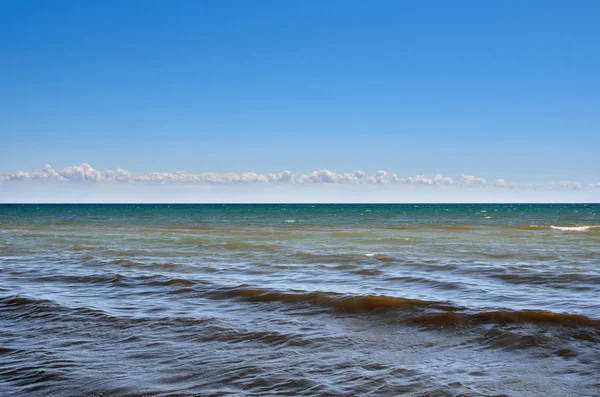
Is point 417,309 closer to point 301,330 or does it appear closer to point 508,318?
point 508,318

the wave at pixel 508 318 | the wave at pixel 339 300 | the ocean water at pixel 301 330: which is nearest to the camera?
the ocean water at pixel 301 330

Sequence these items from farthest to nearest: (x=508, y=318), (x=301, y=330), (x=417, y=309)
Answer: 1. (x=417, y=309)
2. (x=508, y=318)
3. (x=301, y=330)

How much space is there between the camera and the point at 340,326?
344 inches

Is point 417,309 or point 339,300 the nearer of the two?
point 417,309

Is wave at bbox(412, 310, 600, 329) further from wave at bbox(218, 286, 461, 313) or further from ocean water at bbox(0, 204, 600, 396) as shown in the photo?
wave at bbox(218, 286, 461, 313)

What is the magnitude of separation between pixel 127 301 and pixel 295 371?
5.74 metres

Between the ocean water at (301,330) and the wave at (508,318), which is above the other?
the wave at (508,318)

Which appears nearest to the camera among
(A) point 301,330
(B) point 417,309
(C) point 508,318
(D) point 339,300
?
(A) point 301,330

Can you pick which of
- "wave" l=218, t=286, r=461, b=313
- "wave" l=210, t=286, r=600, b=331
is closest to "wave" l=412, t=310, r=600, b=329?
"wave" l=210, t=286, r=600, b=331

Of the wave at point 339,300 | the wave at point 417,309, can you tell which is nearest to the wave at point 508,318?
the wave at point 417,309

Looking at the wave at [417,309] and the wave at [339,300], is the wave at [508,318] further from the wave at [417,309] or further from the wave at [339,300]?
the wave at [339,300]

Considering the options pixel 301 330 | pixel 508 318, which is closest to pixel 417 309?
pixel 508 318

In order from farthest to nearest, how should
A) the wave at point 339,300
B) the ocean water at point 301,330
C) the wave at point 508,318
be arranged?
the wave at point 339,300, the wave at point 508,318, the ocean water at point 301,330

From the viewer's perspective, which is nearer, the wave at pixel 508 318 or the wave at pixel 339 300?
the wave at pixel 508 318
